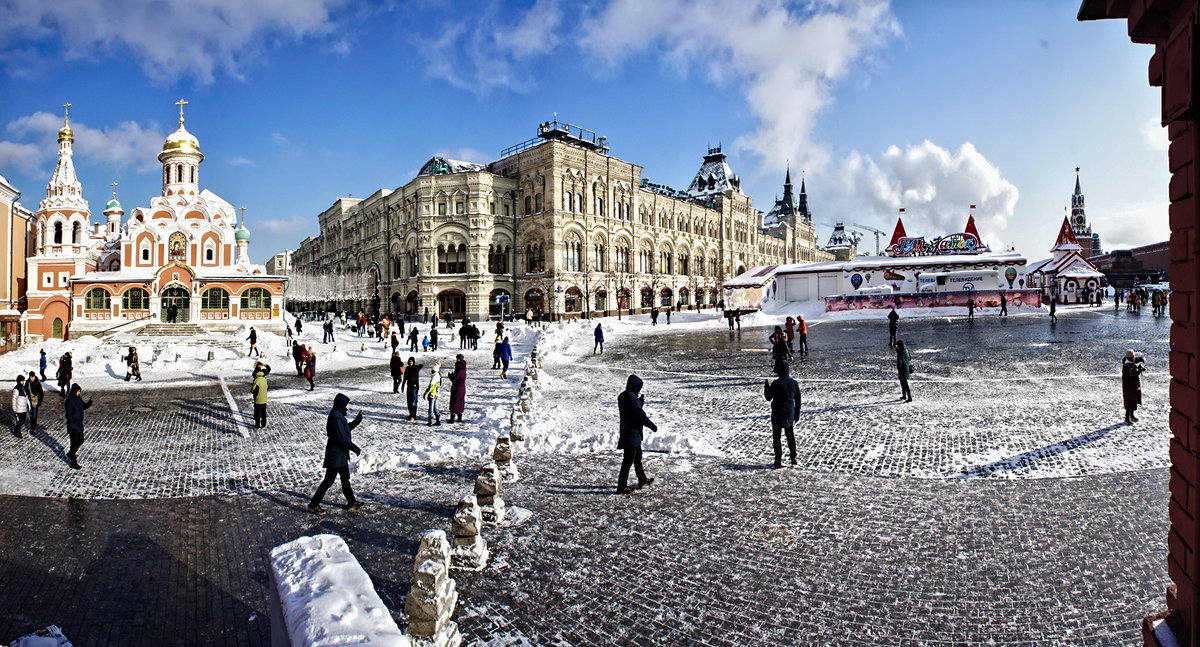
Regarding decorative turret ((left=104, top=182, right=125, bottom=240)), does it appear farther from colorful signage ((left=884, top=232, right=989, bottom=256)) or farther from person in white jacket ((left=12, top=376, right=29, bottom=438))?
colorful signage ((left=884, top=232, right=989, bottom=256))

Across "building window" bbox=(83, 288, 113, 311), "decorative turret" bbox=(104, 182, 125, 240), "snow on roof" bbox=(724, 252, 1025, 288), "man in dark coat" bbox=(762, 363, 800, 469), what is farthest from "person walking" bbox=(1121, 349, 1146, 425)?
"decorative turret" bbox=(104, 182, 125, 240)

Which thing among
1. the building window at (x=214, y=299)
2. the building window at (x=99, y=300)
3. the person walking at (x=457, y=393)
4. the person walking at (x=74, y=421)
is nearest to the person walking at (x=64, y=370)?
the person walking at (x=74, y=421)

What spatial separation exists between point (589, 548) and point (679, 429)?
216 inches

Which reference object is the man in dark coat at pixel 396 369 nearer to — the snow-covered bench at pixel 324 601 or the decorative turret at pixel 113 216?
the snow-covered bench at pixel 324 601

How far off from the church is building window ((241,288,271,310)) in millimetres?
60

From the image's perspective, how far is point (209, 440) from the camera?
11719mm

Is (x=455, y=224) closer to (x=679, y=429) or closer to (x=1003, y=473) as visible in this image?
(x=679, y=429)

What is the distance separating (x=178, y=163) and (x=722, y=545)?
54088 millimetres

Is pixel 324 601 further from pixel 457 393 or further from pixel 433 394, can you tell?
pixel 457 393

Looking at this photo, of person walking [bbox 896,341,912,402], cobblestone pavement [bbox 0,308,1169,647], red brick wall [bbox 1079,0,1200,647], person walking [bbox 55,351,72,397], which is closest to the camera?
red brick wall [bbox 1079,0,1200,647]

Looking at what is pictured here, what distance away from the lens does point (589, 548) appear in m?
6.33

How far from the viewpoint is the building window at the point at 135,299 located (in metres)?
40.3

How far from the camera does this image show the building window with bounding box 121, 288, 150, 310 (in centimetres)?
4031

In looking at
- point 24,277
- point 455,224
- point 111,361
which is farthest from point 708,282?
point 24,277
